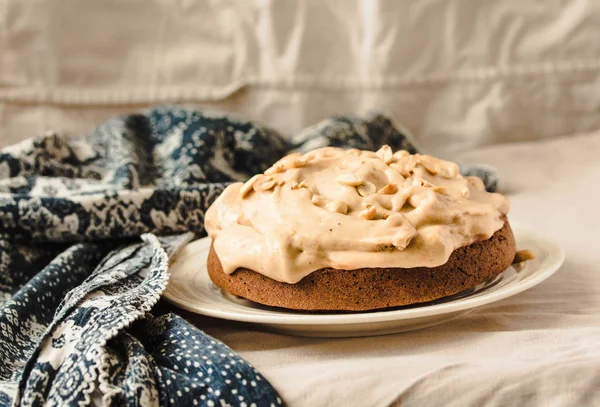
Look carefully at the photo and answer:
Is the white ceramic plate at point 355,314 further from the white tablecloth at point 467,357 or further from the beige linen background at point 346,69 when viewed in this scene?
the beige linen background at point 346,69

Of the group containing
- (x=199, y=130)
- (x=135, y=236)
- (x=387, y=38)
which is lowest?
(x=135, y=236)

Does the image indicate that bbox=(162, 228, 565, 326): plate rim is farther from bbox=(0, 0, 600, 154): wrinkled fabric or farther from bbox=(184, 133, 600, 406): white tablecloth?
bbox=(0, 0, 600, 154): wrinkled fabric

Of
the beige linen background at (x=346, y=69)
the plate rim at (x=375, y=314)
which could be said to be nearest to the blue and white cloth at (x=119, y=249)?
the plate rim at (x=375, y=314)

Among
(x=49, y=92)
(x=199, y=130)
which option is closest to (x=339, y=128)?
(x=199, y=130)

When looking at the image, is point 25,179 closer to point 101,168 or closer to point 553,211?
point 101,168

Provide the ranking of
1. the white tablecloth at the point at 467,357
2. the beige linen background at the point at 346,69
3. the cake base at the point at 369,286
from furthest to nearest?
the beige linen background at the point at 346,69 < the cake base at the point at 369,286 < the white tablecloth at the point at 467,357

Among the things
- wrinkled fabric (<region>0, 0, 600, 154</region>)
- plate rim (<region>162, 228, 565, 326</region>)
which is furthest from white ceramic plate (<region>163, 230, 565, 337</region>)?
wrinkled fabric (<region>0, 0, 600, 154</region>)
